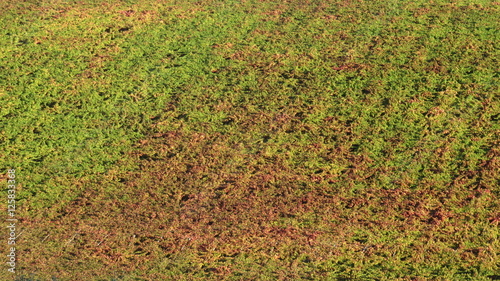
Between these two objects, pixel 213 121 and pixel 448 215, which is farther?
pixel 213 121

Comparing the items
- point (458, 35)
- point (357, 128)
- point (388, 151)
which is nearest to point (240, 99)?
point (357, 128)

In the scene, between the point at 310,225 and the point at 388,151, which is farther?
the point at 388,151

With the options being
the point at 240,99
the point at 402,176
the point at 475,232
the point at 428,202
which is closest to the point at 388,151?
the point at 402,176

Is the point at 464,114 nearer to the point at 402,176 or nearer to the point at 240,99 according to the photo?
the point at 402,176

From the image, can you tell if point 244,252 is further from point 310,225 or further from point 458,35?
point 458,35

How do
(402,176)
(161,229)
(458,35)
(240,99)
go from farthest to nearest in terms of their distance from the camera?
(458,35)
(240,99)
(402,176)
(161,229)

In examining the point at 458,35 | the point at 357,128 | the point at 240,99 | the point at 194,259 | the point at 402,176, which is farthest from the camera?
the point at 458,35
